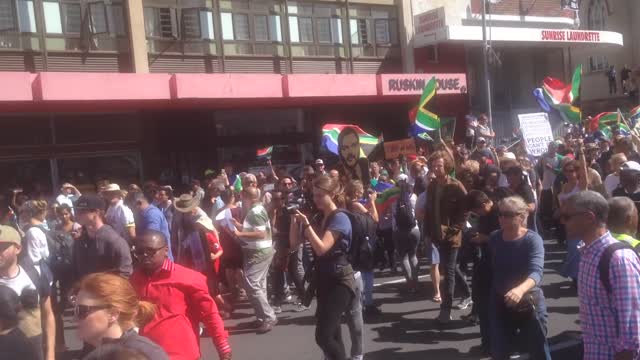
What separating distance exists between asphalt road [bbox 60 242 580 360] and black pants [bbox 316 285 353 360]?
1.27m

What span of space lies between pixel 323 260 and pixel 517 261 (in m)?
1.38

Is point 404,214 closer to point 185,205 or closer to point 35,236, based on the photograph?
point 185,205

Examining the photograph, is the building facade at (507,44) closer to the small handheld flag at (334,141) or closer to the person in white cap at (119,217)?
the small handheld flag at (334,141)

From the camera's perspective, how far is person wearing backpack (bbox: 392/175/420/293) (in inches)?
341

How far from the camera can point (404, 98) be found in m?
20.7

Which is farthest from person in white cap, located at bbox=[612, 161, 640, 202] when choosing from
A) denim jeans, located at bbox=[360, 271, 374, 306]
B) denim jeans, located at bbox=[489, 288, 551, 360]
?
denim jeans, located at bbox=[360, 271, 374, 306]

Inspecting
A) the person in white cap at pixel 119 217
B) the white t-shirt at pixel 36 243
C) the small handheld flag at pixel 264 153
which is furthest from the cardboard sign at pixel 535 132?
the white t-shirt at pixel 36 243

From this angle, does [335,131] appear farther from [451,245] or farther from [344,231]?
[344,231]

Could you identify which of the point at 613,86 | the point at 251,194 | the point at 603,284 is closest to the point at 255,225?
the point at 251,194

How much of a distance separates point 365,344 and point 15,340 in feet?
12.3

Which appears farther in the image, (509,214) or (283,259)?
(283,259)

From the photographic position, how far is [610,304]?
3.38 metres

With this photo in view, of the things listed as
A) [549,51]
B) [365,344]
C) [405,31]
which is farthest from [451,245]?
[549,51]

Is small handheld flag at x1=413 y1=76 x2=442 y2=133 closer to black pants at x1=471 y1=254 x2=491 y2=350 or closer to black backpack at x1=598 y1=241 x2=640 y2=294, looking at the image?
black pants at x1=471 y1=254 x2=491 y2=350
